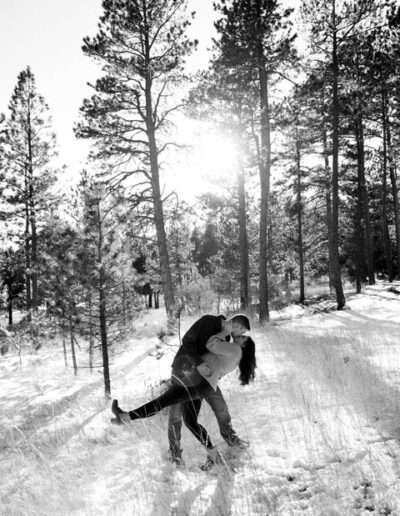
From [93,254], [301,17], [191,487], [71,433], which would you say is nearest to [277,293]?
[301,17]

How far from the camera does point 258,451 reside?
3.97 metres

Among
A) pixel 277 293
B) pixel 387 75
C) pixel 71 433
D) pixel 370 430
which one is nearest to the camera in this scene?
pixel 370 430

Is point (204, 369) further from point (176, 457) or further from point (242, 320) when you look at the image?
point (176, 457)

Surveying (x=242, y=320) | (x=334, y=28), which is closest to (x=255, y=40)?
(x=334, y=28)

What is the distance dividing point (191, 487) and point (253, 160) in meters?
11.7

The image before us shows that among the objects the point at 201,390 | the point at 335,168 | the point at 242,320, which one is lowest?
the point at 201,390

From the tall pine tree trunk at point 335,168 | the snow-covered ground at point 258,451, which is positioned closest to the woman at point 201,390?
the snow-covered ground at point 258,451

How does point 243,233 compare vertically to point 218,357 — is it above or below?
above

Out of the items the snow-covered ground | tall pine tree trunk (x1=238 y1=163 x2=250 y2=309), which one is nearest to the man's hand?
the snow-covered ground

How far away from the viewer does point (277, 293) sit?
26234 millimetres

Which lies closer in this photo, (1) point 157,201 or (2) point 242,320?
(2) point 242,320

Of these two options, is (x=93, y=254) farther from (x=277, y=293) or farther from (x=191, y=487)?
(x=277, y=293)

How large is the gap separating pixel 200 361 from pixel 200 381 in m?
0.20

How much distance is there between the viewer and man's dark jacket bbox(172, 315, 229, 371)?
389 cm
